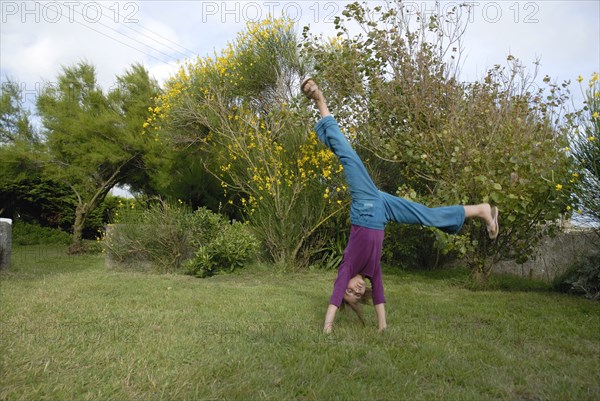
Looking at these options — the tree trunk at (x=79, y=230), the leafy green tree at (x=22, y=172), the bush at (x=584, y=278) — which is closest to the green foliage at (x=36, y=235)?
the leafy green tree at (x=22, y=172)

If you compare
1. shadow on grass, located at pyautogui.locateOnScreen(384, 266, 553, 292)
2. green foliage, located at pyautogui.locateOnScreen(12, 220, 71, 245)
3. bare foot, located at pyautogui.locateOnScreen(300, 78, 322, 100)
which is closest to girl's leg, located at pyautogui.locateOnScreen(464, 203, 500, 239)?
bare foot, located at pyautogui.locateOnScreen(300, 78, 322, 100)

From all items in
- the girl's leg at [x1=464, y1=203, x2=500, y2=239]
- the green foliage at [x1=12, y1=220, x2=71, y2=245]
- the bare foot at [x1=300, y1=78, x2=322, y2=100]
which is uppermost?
the bare foot at [x1=300, y1=78, x2=322, y2=100]

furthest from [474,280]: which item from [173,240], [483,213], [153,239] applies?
[153,239]

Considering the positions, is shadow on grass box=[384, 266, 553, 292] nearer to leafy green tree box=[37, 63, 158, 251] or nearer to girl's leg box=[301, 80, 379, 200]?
girl's leg box=[301, 80, 379, 200]

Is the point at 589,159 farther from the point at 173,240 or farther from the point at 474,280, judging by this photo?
the point at 173,240

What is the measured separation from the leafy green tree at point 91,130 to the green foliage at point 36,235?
2.34 meters

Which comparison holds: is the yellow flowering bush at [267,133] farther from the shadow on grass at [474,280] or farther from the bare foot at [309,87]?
the bare foot at [309,87]

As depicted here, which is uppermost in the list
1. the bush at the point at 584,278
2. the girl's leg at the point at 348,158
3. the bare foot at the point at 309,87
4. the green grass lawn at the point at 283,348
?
the bare foot at the point at 309,87

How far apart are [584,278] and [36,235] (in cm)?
1518

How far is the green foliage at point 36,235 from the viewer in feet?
49.0

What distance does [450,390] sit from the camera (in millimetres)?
2770

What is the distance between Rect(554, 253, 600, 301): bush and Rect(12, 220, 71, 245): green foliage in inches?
573

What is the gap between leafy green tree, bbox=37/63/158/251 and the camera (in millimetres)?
13125

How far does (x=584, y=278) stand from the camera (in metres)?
6.36
